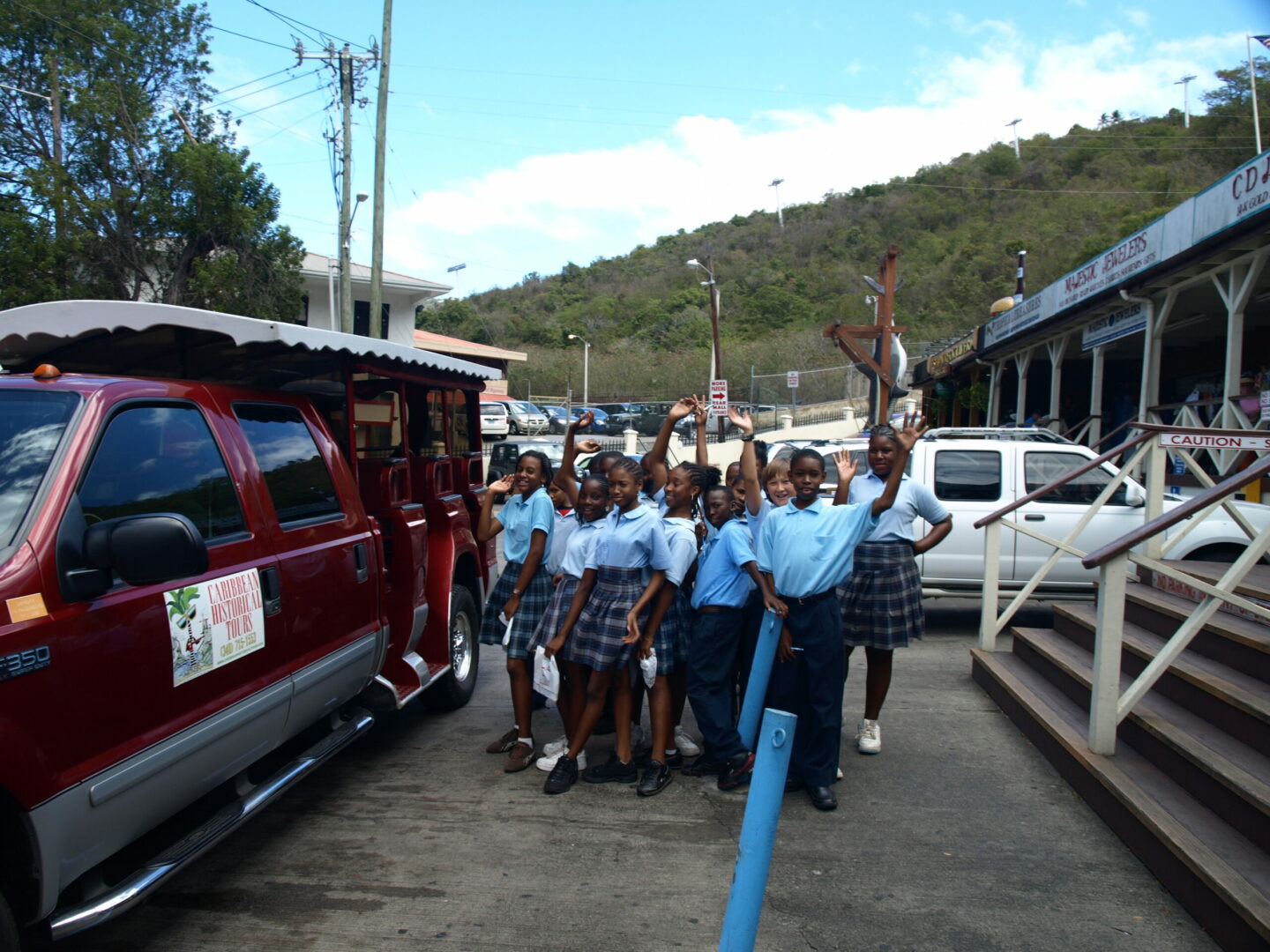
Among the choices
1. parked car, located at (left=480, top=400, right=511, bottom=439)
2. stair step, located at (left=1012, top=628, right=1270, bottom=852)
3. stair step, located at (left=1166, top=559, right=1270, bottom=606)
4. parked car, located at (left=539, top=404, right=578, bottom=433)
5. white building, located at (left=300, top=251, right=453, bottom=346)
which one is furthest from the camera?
parked car, located at (left=539, top=404, right=578, bottom=433)

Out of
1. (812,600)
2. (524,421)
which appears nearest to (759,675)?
(812,600)

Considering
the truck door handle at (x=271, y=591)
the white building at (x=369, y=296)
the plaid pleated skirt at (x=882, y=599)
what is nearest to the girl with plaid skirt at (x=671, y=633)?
the plaid pleated skirt at (x=882, y=599)

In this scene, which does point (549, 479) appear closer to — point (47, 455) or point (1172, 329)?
point (47, 455)

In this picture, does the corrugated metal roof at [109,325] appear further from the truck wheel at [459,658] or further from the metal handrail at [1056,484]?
the metal handrail at [1056,484]

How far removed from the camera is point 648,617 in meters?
4.50

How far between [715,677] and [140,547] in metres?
2.77

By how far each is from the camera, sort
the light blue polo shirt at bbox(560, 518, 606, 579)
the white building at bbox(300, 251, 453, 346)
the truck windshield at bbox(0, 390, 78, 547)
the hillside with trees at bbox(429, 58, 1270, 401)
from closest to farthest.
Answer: the truck windshield at bbox(0, 390, 78, 547)
the light blue polo shirt at bbox(560, 518, 606, 579)
the white building at bbox(300, 251, 453, 346)
the hillside with trees at bbox(429, 58, 1270, 401)

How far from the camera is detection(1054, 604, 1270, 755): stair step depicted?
3885 millimetres

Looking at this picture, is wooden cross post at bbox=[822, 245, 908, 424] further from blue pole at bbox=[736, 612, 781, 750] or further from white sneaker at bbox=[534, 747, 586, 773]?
white sneaker at bbox=[534, 747, 586, 773]

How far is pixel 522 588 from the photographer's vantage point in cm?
483

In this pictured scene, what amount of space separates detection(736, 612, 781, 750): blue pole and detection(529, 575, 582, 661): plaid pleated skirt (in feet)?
3.11

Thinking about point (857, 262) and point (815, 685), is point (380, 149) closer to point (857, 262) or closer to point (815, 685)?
point (815, 685)

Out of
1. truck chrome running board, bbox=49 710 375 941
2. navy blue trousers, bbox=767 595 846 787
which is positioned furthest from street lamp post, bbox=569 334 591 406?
truck chrome running board, bbox=49 710 375 941

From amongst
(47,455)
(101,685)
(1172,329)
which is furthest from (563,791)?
(1172,329)
